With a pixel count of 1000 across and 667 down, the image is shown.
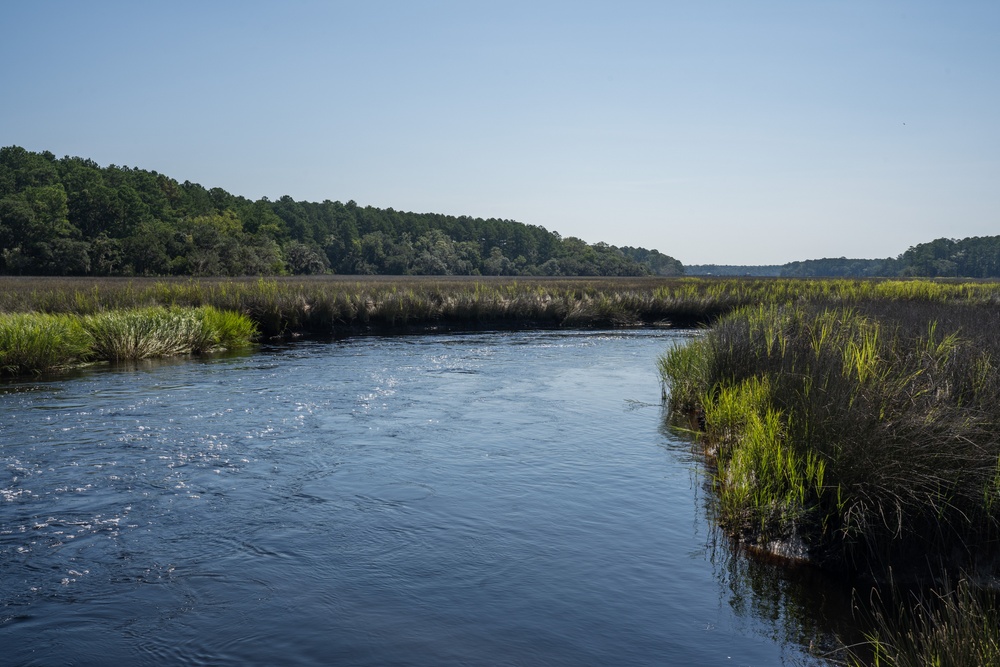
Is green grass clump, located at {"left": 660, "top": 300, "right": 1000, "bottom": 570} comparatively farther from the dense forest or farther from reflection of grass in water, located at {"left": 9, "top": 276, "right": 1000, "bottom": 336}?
the dense forest

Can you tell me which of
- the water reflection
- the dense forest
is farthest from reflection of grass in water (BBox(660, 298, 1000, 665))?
the dense forest

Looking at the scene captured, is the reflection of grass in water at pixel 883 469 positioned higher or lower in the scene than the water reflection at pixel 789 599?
higher

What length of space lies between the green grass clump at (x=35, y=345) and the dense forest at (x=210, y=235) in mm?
45067

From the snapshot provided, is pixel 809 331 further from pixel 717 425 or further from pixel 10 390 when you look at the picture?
pixel 10 390

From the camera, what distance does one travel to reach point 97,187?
8381 cm

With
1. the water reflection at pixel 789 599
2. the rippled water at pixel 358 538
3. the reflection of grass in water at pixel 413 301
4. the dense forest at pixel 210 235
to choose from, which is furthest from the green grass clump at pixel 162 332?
the dense forest at pixel 210 235

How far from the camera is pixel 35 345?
58.4 ft

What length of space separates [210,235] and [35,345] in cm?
5244

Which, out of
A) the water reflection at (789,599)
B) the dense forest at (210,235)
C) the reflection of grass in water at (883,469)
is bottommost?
the water reflection at (789,599)

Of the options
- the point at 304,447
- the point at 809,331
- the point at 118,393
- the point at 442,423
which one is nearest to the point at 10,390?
the point at 118,393

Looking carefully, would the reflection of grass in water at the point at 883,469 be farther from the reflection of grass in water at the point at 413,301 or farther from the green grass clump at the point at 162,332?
the green grass clump at the point at 162,332

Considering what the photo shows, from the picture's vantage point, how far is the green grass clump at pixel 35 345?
17.5 meters

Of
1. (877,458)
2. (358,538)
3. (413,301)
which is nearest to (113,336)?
(413,301)

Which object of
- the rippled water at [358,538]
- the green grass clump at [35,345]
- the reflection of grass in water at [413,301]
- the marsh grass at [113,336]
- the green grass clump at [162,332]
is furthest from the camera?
the reflection of grass in water at [413,301]
